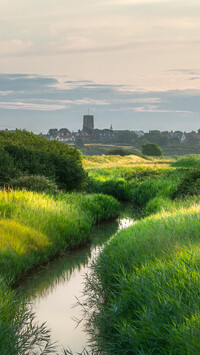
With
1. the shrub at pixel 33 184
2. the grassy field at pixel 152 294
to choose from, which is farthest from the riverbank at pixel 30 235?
the grassy field at pixel 152 294

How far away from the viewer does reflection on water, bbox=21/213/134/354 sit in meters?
7.04

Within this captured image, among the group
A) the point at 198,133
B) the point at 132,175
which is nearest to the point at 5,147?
the point at 132,175

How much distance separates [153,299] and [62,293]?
3.88m

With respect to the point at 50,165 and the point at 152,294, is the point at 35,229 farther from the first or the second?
the point at 50,165

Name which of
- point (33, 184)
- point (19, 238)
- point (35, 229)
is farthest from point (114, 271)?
point (33, 184)

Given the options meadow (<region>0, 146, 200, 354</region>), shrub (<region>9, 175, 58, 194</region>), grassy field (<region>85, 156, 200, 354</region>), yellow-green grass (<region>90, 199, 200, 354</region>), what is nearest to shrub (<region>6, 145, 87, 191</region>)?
shrub (<region>9, 175, 58, 194</region>)

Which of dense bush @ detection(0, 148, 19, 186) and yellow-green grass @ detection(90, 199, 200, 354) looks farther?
dense bush @ detection(0, 148, 19, 186)

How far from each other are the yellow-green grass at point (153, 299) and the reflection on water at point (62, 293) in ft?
1.67

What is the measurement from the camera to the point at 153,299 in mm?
5605

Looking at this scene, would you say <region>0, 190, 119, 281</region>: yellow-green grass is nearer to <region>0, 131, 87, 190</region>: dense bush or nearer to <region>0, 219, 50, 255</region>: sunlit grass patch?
<region>0, 219, 50, 255</region>: sunlit grass patch

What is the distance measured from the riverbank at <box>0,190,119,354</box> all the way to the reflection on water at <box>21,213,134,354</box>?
0.30m

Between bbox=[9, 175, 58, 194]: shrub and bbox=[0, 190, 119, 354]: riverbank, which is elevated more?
bbox=[9, 175, 58, 194]: shrub

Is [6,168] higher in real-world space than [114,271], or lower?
higher

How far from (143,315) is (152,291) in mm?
588
